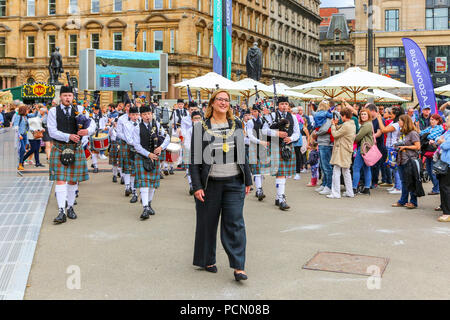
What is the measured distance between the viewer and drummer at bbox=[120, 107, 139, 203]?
28.8ft

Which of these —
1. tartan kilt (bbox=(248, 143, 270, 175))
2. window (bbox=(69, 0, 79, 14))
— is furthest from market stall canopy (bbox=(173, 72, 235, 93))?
window (bbox=(69, 0, 79, 14))

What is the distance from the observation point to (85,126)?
816 cm

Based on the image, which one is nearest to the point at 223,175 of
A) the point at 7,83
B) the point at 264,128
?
the point at 264,128

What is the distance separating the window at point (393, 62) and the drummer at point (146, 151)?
4205cm

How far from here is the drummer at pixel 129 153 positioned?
8.79 meters

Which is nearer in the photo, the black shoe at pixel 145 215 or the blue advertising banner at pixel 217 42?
the black shoe at pixel 145 215

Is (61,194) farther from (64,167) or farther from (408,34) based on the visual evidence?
(408,34)

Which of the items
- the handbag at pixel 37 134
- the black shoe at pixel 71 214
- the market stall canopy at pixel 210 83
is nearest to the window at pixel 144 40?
the market stall canopy at pixel 210 83

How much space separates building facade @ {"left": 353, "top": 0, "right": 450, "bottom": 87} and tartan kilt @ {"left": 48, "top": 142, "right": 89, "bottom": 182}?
41.4m

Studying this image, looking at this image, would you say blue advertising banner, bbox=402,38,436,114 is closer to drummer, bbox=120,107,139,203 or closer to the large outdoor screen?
drummer, bbox=120,107,139,203

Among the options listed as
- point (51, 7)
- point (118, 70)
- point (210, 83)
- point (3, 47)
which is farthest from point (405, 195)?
point (3, 47)

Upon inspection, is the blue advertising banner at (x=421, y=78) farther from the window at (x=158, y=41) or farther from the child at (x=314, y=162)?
the window at (x=158, y=41)

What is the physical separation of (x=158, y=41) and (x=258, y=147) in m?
41.0
